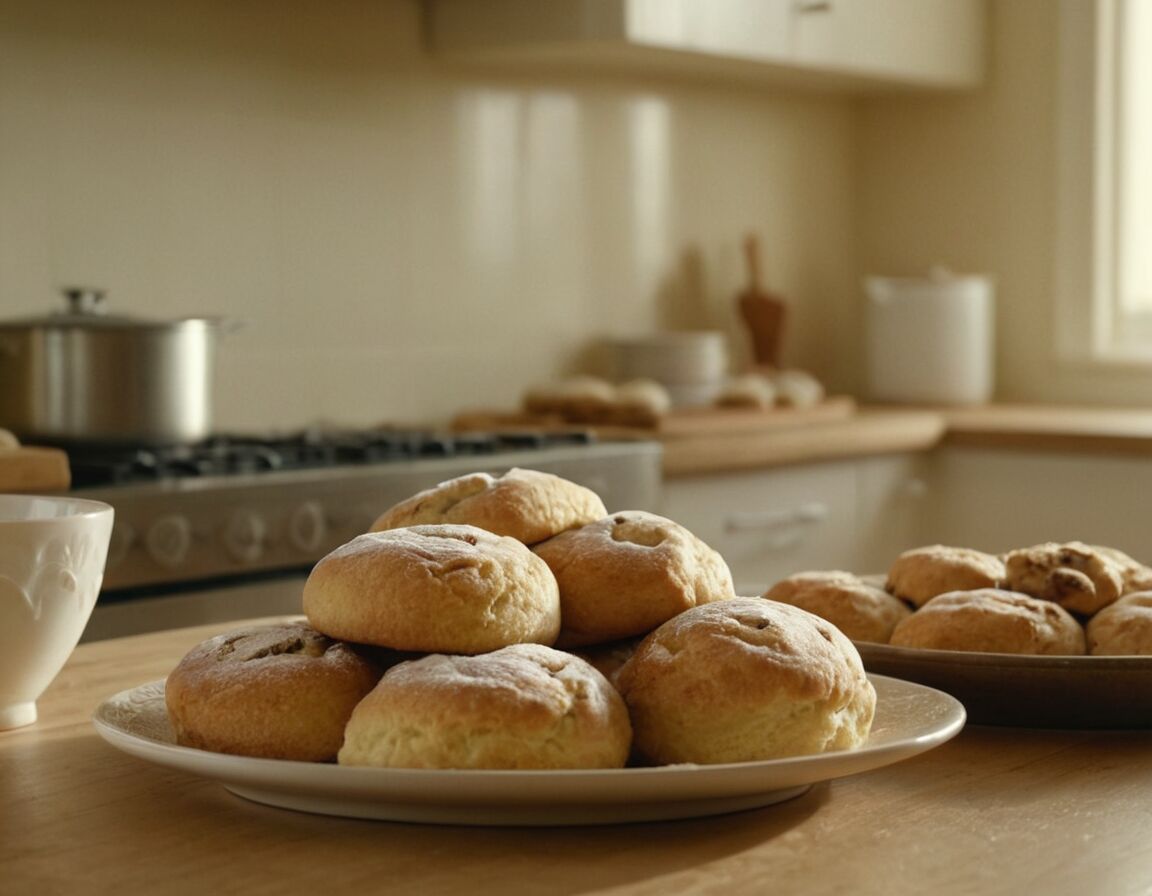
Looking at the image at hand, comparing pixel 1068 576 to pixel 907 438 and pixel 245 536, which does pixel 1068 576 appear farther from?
pixel 907 438

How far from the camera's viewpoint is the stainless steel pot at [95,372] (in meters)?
2.11

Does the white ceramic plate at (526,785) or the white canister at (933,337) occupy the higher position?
the white canister at (933,337)

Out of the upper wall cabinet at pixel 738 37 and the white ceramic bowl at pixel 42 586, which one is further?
the upper wall cabinet at pixel 738 37

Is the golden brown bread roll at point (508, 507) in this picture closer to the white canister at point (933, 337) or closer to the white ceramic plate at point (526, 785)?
the white ceramic plate at point (526, 785)

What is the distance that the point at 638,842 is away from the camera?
26.2 inches

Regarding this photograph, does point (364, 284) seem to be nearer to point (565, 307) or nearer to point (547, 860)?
point (565, 307)

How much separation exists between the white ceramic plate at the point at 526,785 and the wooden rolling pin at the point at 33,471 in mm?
1180

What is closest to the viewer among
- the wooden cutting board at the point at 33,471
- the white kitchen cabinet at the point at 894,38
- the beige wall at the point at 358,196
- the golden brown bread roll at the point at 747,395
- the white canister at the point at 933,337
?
the wooden cutting board at the point at 33,471

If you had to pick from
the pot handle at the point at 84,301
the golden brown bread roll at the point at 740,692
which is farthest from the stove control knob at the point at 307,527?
the golden brown bread roll at the point at 740,692

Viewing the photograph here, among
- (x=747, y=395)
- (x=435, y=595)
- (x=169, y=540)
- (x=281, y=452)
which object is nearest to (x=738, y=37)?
(x=747, y=395)

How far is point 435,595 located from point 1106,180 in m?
3.20

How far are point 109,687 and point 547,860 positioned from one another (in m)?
0.45

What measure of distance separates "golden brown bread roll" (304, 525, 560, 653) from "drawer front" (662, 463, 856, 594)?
1843mm

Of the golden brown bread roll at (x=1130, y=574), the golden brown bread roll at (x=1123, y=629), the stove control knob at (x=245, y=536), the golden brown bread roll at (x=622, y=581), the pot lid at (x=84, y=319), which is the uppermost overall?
the pot lid at (x=84, y=319)
